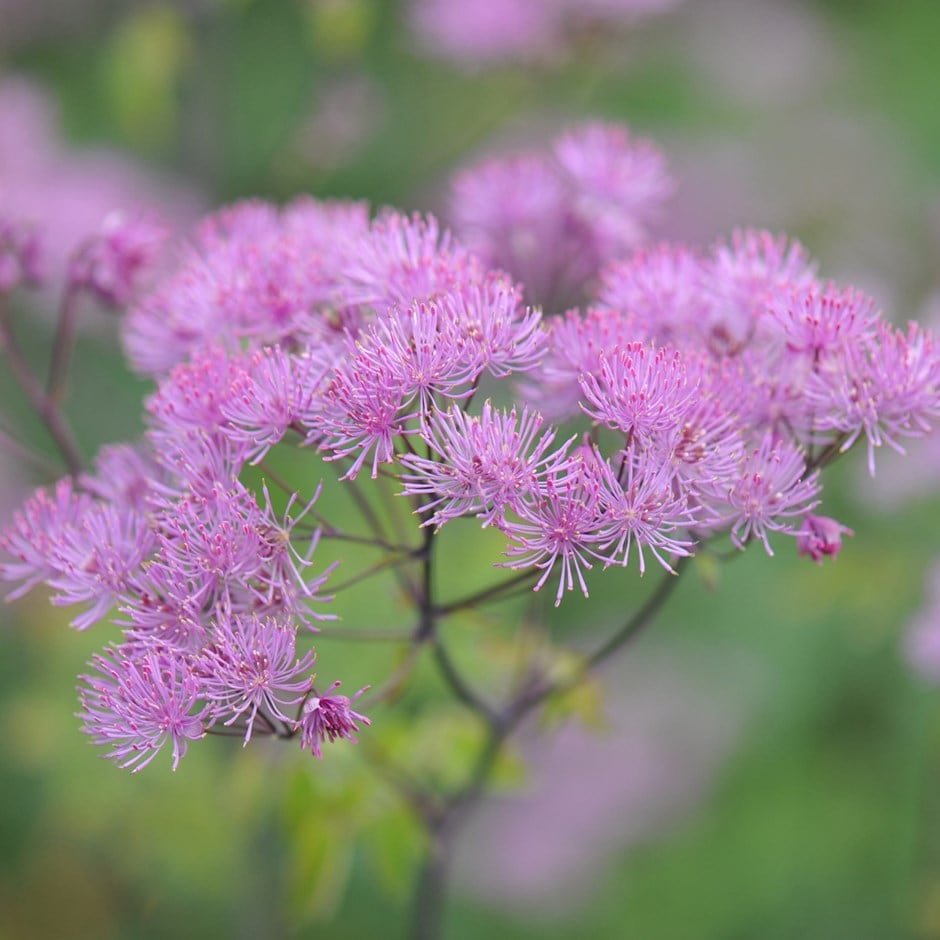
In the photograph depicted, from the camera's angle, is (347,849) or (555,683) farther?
(347,849)

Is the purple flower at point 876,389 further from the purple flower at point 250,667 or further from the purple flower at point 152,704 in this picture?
the purple flower at point 152,704

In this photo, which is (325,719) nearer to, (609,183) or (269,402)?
(269,402)

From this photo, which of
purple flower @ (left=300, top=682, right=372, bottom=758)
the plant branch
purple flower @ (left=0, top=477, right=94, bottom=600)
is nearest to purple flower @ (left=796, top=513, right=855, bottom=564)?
purple flower @ (left=300, top=682, right=372, bottom=758)

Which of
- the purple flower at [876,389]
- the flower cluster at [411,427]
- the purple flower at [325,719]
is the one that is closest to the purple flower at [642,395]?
the flower cluster at [411,427]

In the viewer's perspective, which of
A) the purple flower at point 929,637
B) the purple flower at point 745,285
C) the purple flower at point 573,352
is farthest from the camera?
the purple flower at point 929,637

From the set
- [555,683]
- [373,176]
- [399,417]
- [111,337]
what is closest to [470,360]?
[399,417]

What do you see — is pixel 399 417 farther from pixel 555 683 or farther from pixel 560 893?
pixel 560 893
